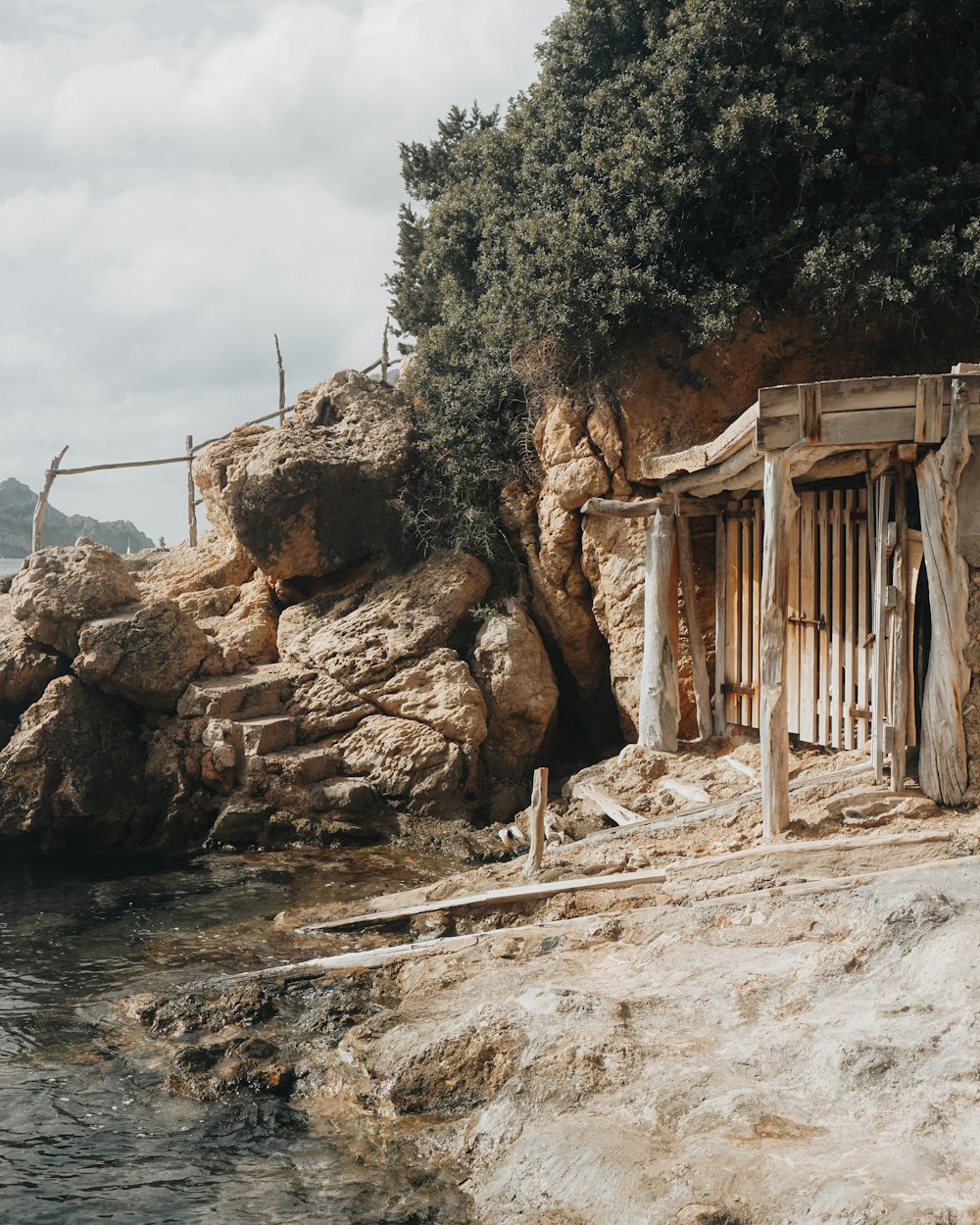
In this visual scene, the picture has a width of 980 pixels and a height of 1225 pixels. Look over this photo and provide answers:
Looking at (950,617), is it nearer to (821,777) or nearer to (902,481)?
(902,481)

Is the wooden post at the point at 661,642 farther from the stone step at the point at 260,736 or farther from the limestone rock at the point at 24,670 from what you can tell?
the limestone rock at the point at 24,670

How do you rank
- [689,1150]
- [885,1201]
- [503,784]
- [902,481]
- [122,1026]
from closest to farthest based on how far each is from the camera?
[885,1201]
[689,1150]
[122,1026]
[902,481]
[503,784]

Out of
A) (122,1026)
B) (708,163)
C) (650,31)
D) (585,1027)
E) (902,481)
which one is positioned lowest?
(122,1026)

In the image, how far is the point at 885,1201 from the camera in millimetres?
4340

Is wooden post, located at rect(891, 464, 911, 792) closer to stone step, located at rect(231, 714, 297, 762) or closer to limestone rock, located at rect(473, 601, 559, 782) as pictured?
limestone rock, located at rect(473, 601, 559, 782)

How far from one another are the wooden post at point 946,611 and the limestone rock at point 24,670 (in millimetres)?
10617

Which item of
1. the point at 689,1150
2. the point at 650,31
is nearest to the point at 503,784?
the point at 689,1150

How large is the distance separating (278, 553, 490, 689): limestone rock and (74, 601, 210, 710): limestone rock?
1.58 meters

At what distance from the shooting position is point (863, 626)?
10.5m

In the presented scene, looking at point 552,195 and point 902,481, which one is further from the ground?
point 552,195

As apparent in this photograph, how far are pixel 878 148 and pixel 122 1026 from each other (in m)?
12.5

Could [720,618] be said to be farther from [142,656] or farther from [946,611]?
[142,656]

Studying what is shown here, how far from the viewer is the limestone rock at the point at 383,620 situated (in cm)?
1438

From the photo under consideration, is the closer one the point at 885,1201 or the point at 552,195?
the point at 885,1201
